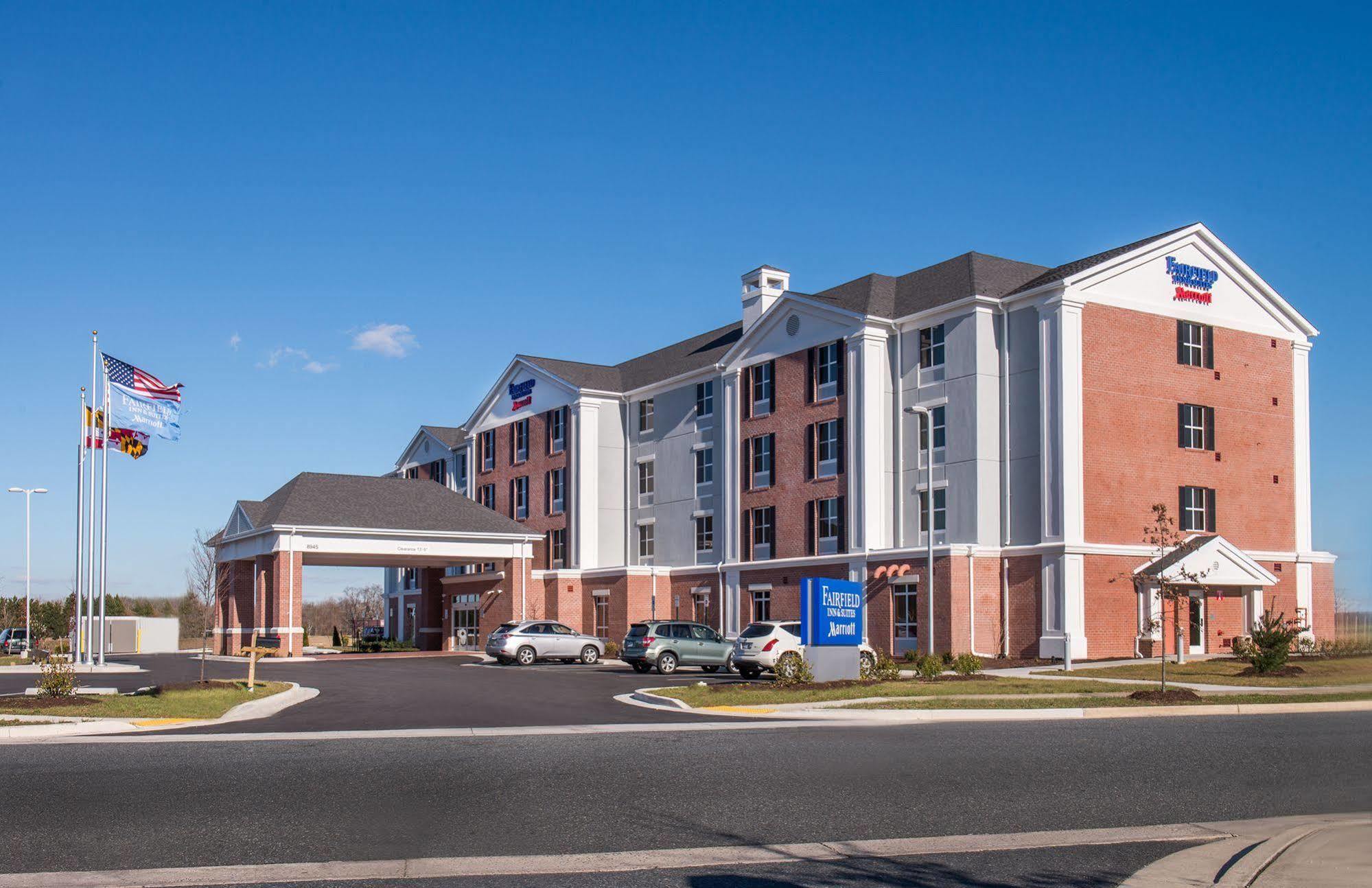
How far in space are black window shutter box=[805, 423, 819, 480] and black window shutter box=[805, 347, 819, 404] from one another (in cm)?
101

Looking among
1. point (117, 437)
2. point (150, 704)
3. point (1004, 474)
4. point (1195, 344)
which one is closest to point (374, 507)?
point (117, 437)

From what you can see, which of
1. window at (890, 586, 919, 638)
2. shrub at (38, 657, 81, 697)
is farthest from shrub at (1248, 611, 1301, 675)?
shrub at (38, 657, 81, 697)

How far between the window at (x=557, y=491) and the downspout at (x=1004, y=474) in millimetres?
25017

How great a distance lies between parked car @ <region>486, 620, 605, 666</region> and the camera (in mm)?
45906

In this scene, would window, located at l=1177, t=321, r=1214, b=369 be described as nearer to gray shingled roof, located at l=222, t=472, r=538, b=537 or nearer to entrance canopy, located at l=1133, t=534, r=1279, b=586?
entrance canopy, located at l=1133, t=534, r=1279, b=586

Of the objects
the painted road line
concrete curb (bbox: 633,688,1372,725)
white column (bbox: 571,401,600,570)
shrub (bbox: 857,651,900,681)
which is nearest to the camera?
the painted road line

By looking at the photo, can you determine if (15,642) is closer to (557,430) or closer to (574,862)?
(557,430)

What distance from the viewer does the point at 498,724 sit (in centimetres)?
2172

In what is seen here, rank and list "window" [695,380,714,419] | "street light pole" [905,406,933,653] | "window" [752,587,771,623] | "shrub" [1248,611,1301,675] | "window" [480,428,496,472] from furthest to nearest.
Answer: "window" [480,428,496,472] < "window" [695,380,714,419] < "window" [752,587,771,623] < "street light pole" [905,406,933,653] < "shrub" [1248,611,1301,675]

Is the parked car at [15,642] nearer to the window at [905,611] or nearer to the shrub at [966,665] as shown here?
the window at [905,611]

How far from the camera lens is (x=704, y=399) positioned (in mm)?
56656

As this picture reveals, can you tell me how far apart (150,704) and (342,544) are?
102 ft

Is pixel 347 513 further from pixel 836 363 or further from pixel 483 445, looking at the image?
pixel 836 363

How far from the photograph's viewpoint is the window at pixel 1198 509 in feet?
143
